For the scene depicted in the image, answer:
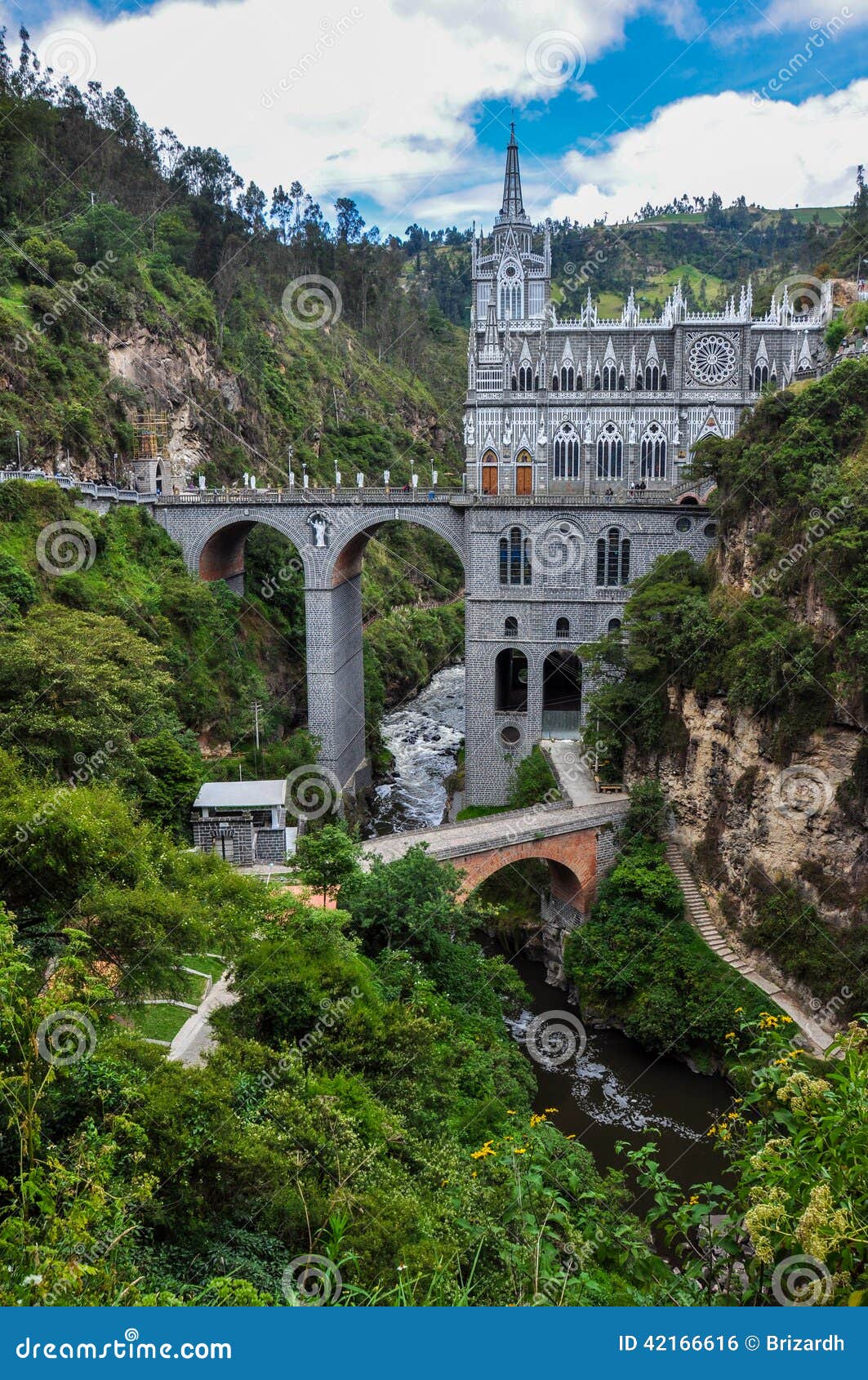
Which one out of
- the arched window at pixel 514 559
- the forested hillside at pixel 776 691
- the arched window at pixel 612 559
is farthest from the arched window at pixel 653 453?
the forested hillside at pixel 776 691

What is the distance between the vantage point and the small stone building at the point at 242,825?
27.1 meters

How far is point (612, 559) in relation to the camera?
124ft

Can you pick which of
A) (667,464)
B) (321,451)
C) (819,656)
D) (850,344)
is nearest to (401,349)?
(321,451)
